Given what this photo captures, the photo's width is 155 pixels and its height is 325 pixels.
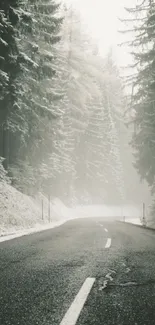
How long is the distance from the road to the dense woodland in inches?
413

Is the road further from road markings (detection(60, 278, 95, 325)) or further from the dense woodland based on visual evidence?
the dense woodland

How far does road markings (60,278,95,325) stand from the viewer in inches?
137

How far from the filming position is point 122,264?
682 cm

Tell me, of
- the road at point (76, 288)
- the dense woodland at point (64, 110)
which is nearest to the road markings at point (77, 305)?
the road at point (76, 288)

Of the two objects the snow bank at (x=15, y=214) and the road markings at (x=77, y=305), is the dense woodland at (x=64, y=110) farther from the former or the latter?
the road markings at (x=77, y=305)

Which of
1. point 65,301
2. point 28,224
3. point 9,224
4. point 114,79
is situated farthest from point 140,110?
point 114,79

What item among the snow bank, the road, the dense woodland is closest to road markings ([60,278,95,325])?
the road

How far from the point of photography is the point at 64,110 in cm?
4172

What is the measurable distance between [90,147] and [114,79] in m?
26.7

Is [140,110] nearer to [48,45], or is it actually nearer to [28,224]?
[48,45]

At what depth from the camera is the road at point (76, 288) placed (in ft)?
11.9

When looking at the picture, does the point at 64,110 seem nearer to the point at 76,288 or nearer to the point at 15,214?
the point at 15,214

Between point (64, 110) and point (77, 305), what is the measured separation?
126 ft

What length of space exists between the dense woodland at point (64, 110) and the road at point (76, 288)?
1049cm
